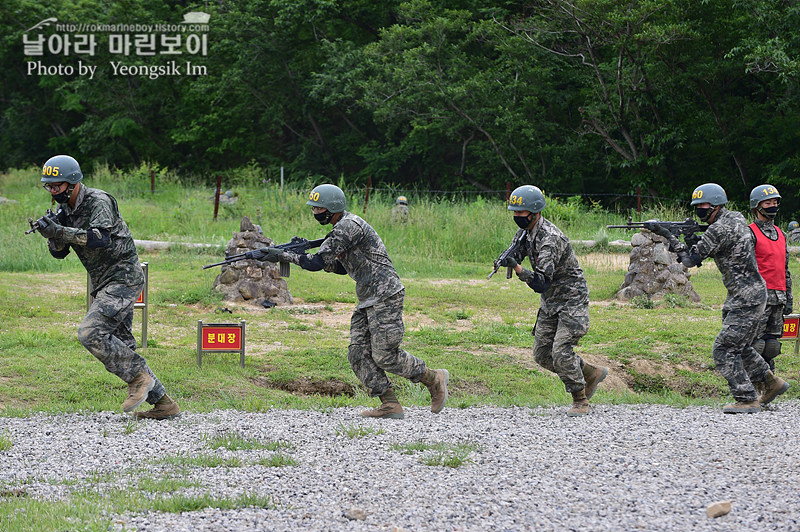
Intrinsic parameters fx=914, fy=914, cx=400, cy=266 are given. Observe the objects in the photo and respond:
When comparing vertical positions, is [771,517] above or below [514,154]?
below

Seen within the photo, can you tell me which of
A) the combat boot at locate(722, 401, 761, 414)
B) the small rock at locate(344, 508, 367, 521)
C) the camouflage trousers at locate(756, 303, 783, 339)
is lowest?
the combat boot at locate(722, 401, 761, 414)

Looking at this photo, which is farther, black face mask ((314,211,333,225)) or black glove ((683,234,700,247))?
black glove ((683,234,700,247))

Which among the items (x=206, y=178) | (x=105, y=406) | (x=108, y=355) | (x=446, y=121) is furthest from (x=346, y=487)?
(x=206, y=178)

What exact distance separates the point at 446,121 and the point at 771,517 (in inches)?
1133

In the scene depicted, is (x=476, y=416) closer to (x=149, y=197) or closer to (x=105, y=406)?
(x=105, y=406)

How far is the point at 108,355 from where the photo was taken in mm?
7375

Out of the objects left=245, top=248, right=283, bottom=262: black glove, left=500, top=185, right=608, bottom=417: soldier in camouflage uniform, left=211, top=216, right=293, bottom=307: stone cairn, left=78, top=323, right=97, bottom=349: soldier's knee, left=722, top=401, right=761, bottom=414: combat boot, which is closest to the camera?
left=78, top=323, right=97, bottom=349: soldier's knee

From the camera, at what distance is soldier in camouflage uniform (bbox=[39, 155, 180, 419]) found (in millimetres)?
7316

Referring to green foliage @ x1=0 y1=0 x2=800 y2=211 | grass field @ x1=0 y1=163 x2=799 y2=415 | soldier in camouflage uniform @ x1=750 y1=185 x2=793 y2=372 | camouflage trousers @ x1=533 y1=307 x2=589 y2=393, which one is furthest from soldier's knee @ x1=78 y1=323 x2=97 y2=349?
green foliage @ x1=0 y1=0 x2=800 y2=211

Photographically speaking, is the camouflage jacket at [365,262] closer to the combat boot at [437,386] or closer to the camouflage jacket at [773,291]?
the combat boot at [437,386]

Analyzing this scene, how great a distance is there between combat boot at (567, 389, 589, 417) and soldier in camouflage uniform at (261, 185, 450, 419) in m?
1.40

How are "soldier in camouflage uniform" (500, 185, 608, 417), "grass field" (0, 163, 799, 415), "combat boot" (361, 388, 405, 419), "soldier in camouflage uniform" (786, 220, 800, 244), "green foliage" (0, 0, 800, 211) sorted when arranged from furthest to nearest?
1. "green foliage" (0, 0, 800, 211)
2. "soldier in camouflage uniform" (786, 220, 800, 244)
3. "grass field" (0, 163, 799, 415)
4. "soldier in camouflage uniform" (500, 185, 608, 417)
5. "combat boot" (361, 388, 405, 419)

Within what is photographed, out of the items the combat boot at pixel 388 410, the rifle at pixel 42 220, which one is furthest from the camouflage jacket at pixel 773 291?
the rifle at pixel 42 220

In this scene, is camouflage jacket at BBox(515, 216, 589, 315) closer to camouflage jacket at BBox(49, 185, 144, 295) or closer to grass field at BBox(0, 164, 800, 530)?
grass field at BBox(0, 164, 800, 530)
